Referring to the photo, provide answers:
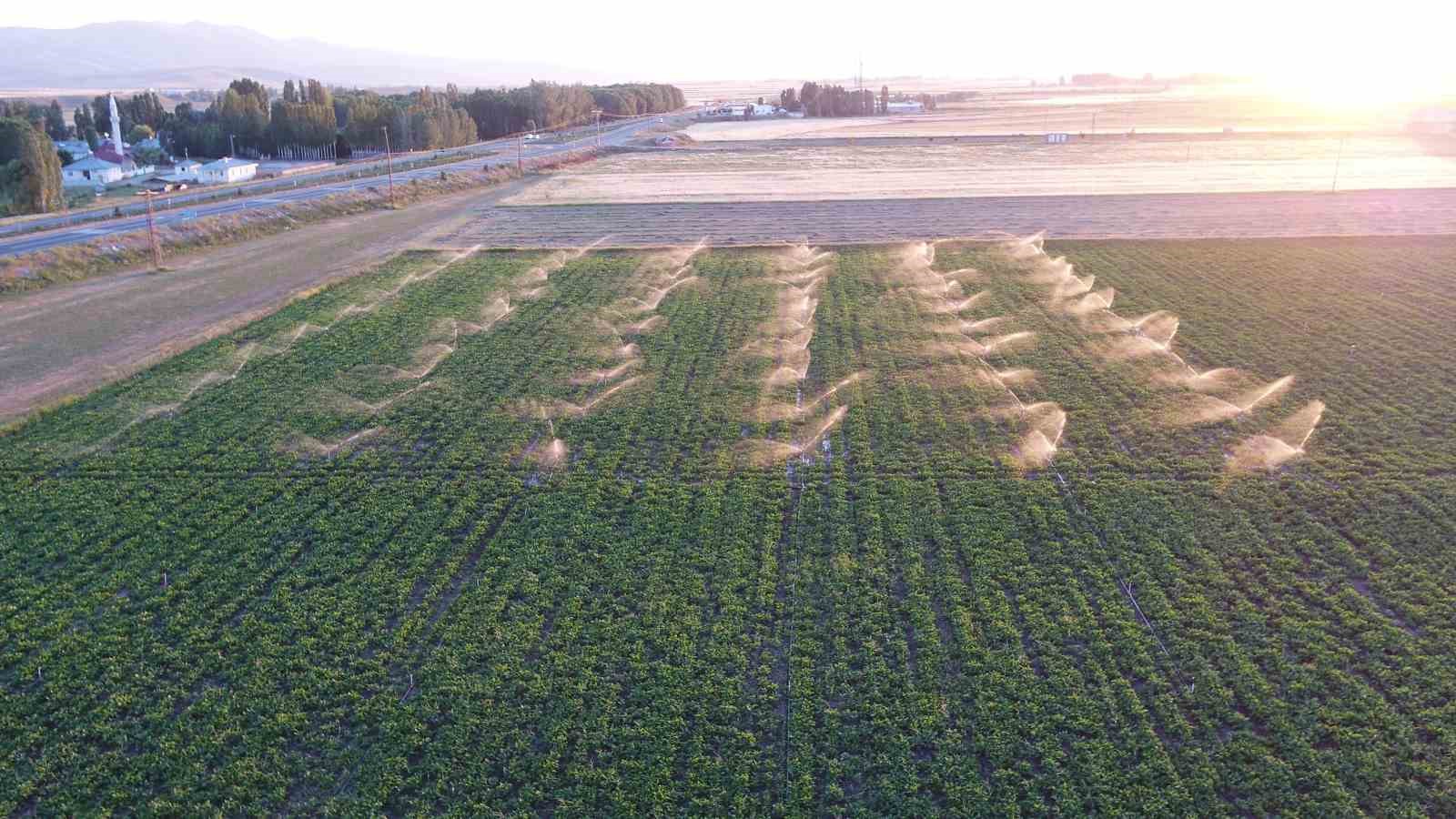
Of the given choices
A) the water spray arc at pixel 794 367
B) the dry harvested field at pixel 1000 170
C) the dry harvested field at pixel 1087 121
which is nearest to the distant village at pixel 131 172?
the dry harvested field at pixel 1000 170

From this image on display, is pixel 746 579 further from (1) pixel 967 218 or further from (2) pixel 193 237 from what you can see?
(2) pixel 193 237

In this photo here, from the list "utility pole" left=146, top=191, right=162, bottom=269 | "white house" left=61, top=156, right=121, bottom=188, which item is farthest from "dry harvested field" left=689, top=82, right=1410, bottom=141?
"utility pole" left=146, top=191, right=162, bottom=269

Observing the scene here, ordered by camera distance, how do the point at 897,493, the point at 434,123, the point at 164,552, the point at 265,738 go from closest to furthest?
the point at 265,738, the point at 164,552, the point at 897,493, the point at 434,123

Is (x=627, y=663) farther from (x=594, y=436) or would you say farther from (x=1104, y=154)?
(x=1104, y=154)

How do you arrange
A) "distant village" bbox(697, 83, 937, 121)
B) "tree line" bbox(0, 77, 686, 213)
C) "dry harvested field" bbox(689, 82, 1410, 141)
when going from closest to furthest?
1. "tree line" bbox(0, 77, 686, 213)
2. "dry harvested field" bbox(689, 82, 1410, 141)
3. "distant village" bbox(697, 83, 937, 121)

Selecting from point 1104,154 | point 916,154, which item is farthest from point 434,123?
point 1104,154

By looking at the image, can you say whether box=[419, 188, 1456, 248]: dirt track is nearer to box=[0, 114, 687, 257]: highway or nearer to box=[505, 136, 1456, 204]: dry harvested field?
box=[505, 136, 1456, 204]: dry harvested field

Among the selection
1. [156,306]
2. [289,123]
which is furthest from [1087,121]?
[156,306]
